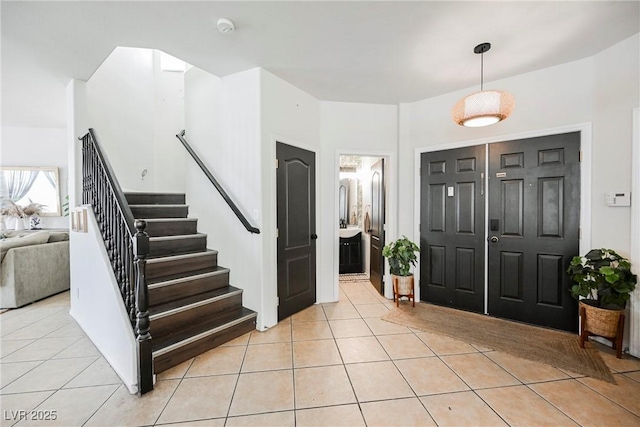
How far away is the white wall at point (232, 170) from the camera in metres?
2.81

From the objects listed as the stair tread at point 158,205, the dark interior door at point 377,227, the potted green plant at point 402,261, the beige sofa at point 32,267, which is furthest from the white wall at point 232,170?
the beige sofa at point 32,267

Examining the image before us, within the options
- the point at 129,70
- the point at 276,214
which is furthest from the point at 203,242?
the point at 129,70

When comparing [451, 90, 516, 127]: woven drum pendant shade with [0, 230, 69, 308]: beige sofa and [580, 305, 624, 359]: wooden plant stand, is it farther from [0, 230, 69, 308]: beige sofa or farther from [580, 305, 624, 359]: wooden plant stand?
[0, 230, 69, 308]: beige sofa

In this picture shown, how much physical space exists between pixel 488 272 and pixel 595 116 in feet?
6.17

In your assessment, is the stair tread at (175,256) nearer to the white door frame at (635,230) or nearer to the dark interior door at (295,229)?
the dark interior door at (295,229)

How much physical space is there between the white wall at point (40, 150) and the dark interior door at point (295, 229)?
4815 mm

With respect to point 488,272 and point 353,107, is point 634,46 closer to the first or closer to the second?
point 488,272

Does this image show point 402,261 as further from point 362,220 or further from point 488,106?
point 362,220

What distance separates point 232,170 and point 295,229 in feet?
3.33

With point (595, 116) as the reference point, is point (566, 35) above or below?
above

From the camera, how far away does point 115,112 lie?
3840mm

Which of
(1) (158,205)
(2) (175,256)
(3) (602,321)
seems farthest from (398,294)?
(1) (158,205)

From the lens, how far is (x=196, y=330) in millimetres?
2365

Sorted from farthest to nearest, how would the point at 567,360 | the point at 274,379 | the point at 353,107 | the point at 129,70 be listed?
the point at 129,70 < the point at 353,107 < the point at 567,360 < the point at 274,379
